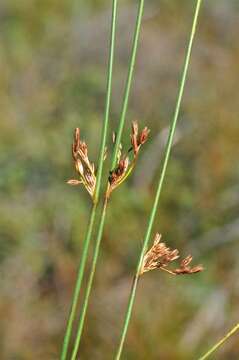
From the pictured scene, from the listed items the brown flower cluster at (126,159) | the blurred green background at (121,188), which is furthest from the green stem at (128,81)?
the blurred green background at (121,188)

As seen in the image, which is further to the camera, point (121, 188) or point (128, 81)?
point (121, 188)

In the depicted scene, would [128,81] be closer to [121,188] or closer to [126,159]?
[126,159]

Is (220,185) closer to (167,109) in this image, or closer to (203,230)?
(203,230)

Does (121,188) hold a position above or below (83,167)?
above

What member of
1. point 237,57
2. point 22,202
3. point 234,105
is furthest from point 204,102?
point 22,202

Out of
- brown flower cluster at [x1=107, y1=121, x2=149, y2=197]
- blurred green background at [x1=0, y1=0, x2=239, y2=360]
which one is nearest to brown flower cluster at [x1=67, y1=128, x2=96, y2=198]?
brown flower cluster at [x1=107, y1=121, x2=149, y2=197]

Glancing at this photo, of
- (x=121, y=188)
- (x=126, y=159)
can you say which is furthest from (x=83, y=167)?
(x=121, y=188)

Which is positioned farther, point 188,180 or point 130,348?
point 188,180
